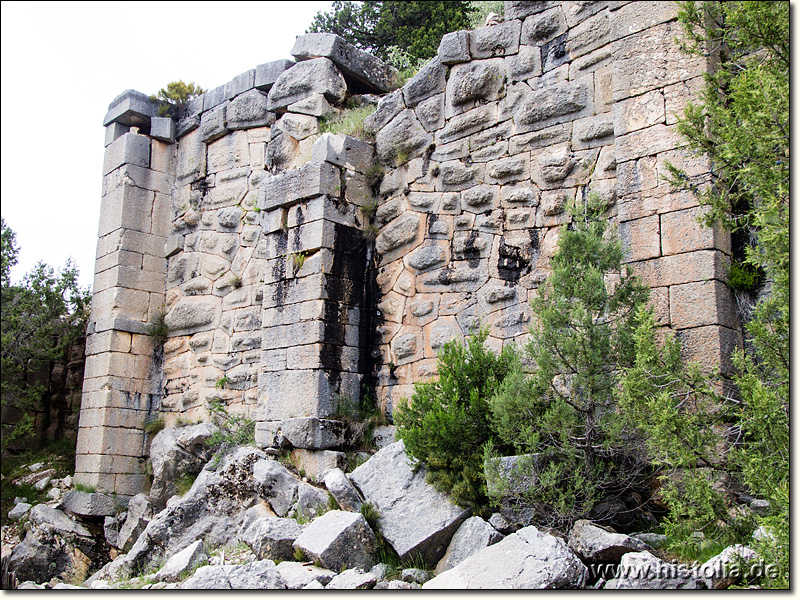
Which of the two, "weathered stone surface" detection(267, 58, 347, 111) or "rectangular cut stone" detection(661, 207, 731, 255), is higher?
"weathered stone surface" detection(267, 58, 347, 111)

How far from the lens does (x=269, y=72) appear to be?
30.1ft

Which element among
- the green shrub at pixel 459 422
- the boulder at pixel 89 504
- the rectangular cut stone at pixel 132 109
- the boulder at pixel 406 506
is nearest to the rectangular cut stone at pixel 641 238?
the green shrub at pixel 459 422

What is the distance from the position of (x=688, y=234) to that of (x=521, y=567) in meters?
2.35

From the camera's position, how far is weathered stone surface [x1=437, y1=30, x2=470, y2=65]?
694 centimetres

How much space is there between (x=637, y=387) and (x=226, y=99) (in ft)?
23.1

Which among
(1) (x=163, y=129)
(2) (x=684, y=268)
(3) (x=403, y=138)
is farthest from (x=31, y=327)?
(2) (x=684, y=268)

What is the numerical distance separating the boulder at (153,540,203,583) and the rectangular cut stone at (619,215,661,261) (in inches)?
150

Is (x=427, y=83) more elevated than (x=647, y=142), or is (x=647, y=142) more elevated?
(x=427, y=83)

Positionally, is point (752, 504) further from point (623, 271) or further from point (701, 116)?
point (701, 116)

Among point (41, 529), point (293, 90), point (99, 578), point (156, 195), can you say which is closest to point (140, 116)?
point (156, 195)

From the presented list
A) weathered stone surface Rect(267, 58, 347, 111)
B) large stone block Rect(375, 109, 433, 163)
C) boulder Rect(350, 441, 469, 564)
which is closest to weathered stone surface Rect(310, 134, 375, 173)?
large stone block Rect(375, 109, 433, 163)

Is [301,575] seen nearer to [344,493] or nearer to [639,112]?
[344,493]

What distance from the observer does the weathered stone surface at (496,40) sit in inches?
261

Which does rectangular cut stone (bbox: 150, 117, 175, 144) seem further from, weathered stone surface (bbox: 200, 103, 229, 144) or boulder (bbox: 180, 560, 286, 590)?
boulder (bbox: 180, 560, 286, 590)
